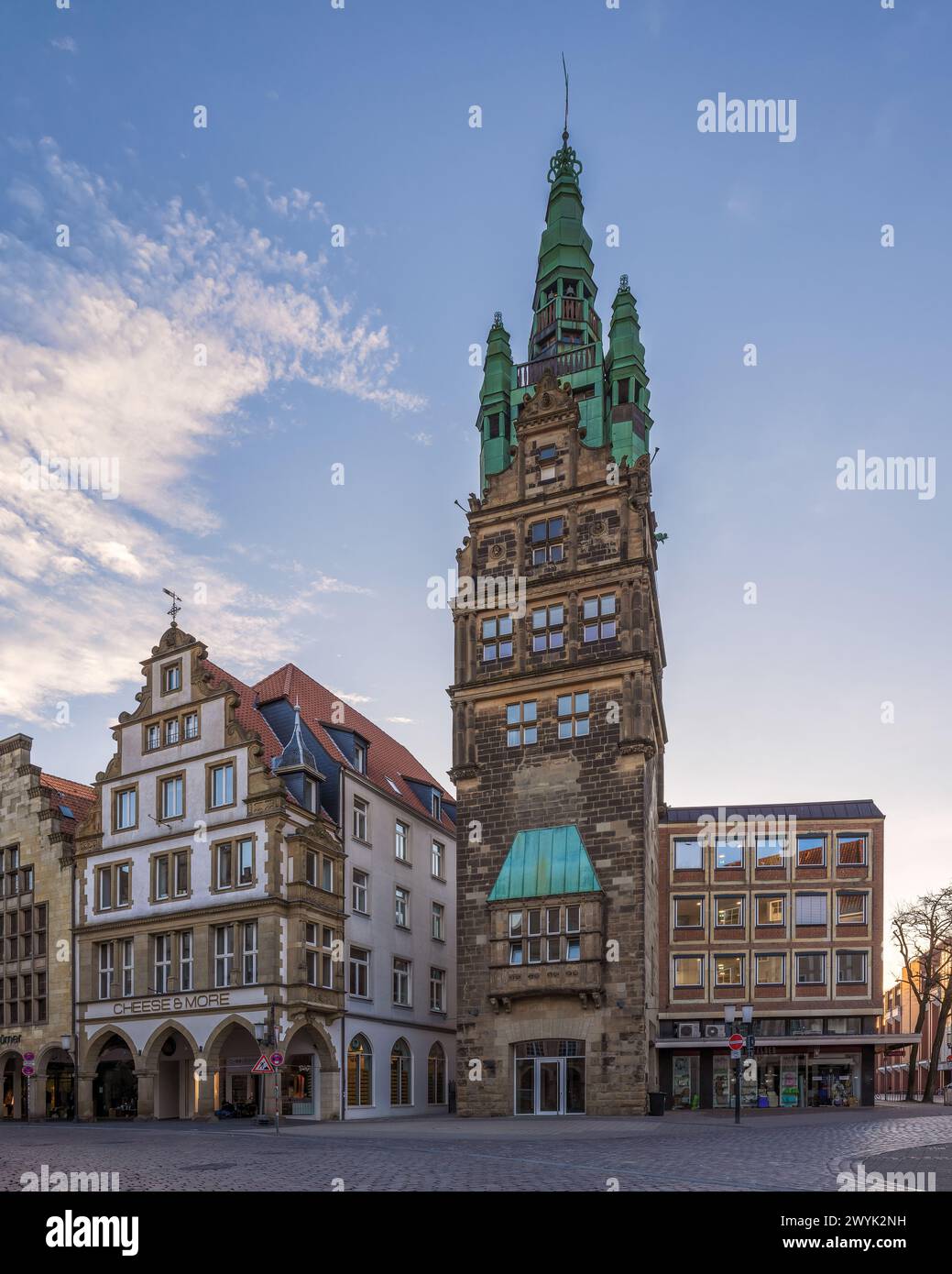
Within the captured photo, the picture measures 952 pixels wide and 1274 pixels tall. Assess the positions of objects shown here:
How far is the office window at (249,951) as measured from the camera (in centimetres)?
4294

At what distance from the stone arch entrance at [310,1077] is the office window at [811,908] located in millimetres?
19976

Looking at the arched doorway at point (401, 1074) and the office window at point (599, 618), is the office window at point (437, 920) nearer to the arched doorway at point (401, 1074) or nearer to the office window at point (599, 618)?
the arched doorway at point (401, 1074)

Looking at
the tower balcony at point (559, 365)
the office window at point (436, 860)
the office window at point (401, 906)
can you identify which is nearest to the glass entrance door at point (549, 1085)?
the office window at point (401, 906)

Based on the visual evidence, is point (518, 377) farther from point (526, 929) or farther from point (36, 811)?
point (36, 811)

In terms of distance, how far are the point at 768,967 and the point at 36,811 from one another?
31846 mm

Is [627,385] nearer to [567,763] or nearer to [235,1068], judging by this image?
[567,763]

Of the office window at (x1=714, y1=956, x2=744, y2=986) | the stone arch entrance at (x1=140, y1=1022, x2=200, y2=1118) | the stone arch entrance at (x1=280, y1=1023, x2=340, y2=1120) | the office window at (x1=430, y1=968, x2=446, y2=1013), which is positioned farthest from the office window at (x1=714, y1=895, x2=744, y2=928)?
the stone arch entrance at (x1=140, y1=1022, x2=200, y2=1118)

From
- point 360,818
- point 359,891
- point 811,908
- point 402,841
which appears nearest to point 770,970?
point 811,908

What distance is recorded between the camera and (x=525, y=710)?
4741 centimetres

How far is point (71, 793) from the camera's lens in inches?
2228

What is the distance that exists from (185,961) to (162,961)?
4.63ft

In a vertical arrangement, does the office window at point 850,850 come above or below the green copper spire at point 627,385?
below
